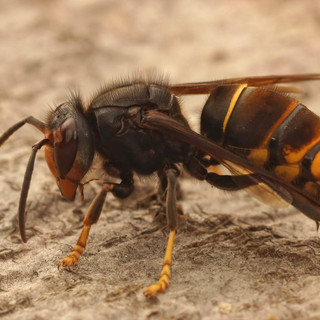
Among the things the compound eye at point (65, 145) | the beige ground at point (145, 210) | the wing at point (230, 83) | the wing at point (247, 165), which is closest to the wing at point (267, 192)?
the wing at point (247, 165)

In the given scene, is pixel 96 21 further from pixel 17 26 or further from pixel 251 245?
pixel 251 245

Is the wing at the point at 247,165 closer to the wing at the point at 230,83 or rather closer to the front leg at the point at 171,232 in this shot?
the front leg at the point at 171,232

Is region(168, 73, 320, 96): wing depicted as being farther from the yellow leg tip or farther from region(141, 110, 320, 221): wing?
the yellow leg tip

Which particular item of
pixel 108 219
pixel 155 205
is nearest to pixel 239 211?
pixel 155 205

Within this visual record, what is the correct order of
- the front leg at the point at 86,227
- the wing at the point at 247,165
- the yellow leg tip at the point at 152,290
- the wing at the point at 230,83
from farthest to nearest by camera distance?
the wing at the point at 230,83 → the front leg at the point at 86,227 → the wing at the point at 247,165 → the yellow leg tip at the point at 152,290

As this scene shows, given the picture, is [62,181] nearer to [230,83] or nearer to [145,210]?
[145,210]

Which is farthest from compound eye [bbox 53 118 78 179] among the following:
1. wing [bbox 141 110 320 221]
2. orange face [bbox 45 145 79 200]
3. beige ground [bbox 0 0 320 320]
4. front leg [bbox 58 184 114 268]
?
beige ground [bbox 0 0 320 320]

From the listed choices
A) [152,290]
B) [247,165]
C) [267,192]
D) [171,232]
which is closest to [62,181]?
[171,232]
